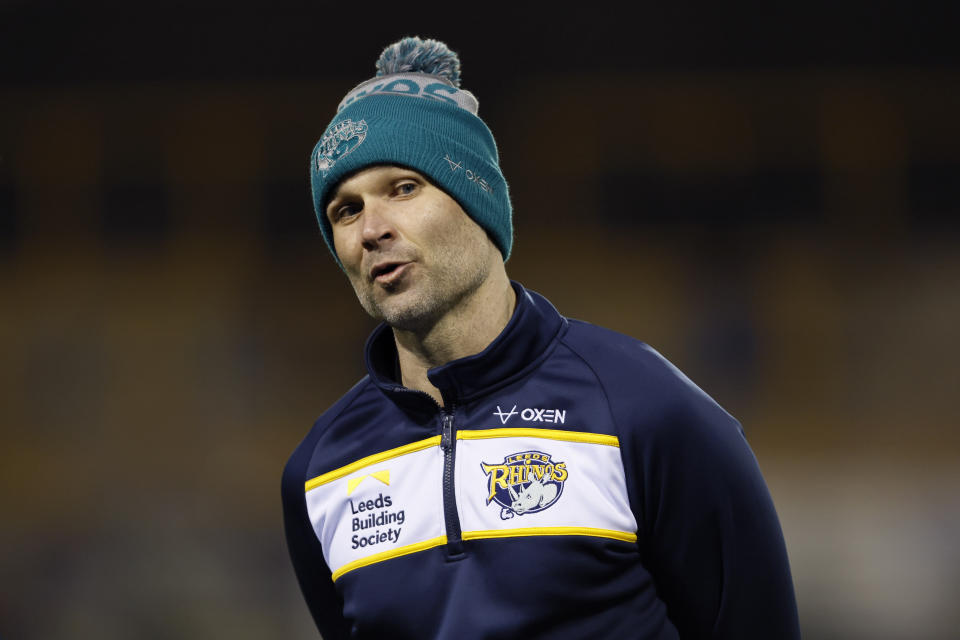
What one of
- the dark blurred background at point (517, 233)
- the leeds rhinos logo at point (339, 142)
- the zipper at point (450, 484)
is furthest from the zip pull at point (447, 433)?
the dark blurred background at point (517, 233)

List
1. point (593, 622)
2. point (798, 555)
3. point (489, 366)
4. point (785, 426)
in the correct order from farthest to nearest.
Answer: point (785, 426) → point (798, 555) → point (489, 366) → point (593, 622)

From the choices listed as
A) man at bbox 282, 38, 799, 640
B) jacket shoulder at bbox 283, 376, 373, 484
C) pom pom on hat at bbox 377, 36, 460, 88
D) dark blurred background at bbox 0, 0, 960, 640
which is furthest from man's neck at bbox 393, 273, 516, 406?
dark blurred background at bbox 0, 0, 960, 640

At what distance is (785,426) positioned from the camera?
13.1ft

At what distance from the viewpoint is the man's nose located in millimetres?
1103

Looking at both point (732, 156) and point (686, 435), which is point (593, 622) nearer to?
point (686, 435)

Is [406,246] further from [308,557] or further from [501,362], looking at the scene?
[308,557]

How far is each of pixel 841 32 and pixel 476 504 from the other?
3.79 m

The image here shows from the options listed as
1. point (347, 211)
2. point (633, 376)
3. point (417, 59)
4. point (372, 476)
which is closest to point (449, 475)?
point (372, 476)

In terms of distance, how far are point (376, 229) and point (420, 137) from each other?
0.14m

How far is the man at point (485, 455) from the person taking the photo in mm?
1015

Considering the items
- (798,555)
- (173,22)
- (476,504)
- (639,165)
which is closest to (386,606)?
(476,504)

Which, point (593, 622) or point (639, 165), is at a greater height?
point (639, 165)

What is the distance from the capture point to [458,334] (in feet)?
3.71

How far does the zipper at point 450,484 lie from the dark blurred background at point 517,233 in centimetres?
295
